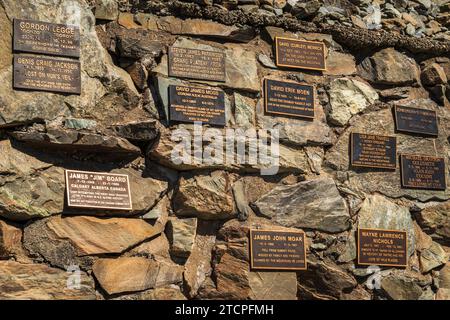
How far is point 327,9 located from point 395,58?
3.00ft

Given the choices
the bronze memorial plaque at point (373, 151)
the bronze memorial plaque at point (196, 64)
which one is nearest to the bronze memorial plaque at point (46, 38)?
the bronze memorial plaque at point (196, 64)

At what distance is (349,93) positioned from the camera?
6801 millimetres

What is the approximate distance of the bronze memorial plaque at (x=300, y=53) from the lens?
261 inches

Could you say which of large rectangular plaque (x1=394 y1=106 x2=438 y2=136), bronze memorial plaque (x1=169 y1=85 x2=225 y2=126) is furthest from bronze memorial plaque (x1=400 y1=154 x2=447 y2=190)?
bronze memorial plaque (x1=169 y1=85 x2=225 y2=126)

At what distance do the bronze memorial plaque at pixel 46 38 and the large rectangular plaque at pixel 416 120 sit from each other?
3.36 meters

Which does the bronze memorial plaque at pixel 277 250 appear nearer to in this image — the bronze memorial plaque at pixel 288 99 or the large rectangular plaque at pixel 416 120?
the bronze memorial plaque at pixel 288 99

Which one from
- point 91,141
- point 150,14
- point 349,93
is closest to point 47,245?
point 91,141

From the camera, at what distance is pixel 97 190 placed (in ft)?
18.3

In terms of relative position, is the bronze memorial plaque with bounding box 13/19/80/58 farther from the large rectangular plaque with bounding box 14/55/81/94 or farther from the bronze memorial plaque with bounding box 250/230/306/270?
the bronze memorial plaque with bounding box 250/230/306/270

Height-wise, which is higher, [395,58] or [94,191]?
[395,58]

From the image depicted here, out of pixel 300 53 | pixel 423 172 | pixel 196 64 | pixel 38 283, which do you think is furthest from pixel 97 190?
pixel 423 172

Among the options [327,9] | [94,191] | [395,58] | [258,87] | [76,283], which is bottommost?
[76,283]

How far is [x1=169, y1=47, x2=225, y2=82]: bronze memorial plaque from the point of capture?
20.2ft

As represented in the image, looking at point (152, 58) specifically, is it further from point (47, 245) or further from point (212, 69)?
point (47, 245)
